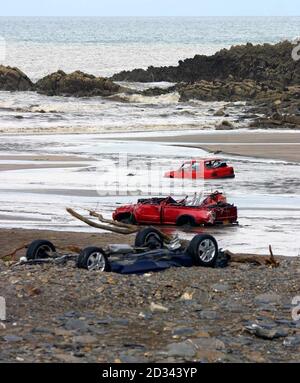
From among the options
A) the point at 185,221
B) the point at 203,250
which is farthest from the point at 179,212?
the point at 203,250

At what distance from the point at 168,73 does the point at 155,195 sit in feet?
204

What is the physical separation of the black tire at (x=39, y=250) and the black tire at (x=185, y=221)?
32.7 ft

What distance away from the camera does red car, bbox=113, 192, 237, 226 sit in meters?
Answer: 25.5

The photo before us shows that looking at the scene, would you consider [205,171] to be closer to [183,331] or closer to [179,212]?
[179,212]

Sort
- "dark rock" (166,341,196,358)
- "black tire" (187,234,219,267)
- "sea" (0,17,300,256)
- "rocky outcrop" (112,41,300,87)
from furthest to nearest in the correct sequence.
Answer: "rocky outcrop" (112,41,300,87) < "sea" (0,17,300,256) < "black tire" (187,234,219,267) < "dark rock" (166,341,196,358)

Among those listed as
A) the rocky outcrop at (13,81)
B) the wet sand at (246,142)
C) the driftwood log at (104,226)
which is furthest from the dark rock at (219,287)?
the rocky outcrop at (13,81)

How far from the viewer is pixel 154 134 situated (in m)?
52.3

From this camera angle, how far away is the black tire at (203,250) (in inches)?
608

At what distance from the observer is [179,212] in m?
25.7

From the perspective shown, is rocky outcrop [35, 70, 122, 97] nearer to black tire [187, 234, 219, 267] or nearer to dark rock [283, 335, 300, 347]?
black tire [187, 234, 219, 267]

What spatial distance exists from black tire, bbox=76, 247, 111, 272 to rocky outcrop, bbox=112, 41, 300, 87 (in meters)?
65.9

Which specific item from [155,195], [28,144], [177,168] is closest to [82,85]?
[28,144]

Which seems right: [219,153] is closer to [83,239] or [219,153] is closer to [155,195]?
[155,195]

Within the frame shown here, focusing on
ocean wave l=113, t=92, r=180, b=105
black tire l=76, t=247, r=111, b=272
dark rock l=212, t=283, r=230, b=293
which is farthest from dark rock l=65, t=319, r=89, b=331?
ocean wave l=113, t=92, r=180, b=105
